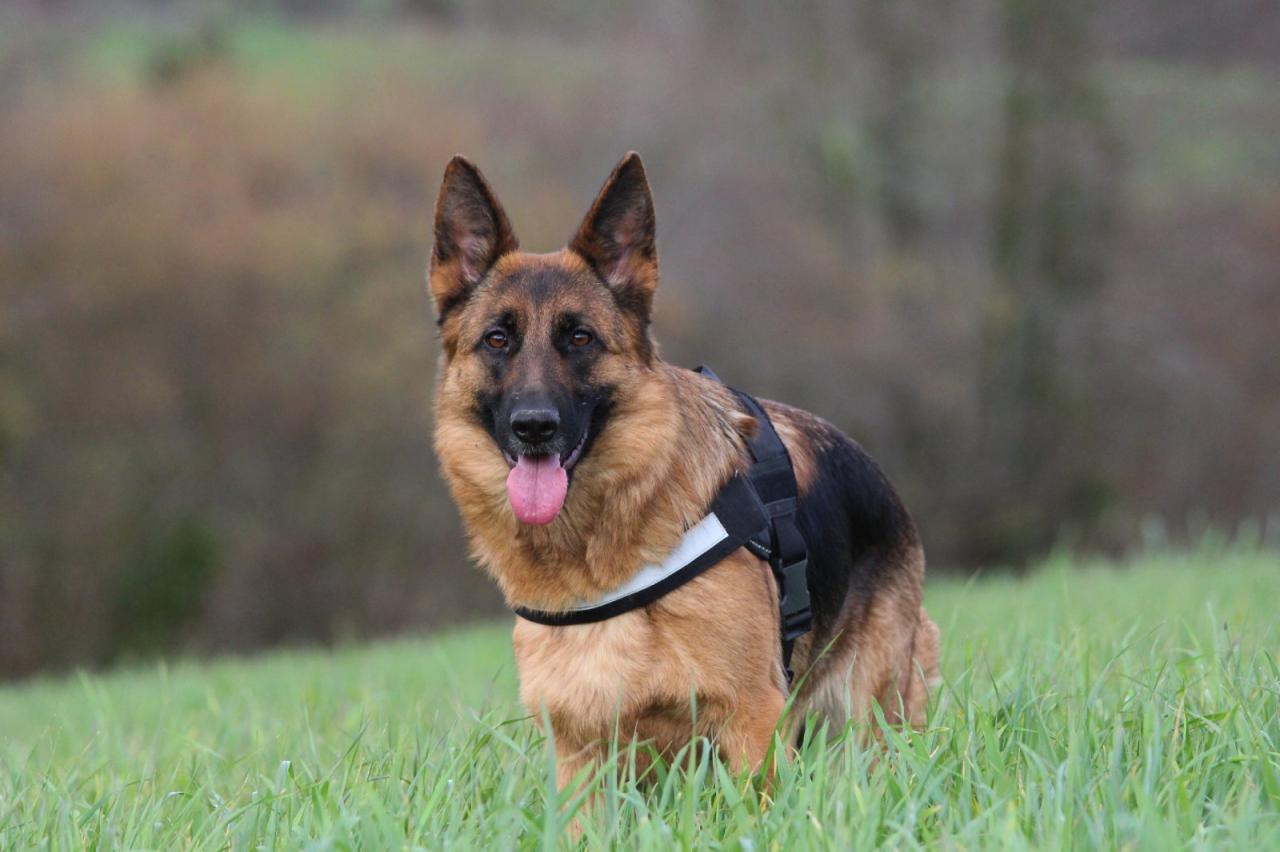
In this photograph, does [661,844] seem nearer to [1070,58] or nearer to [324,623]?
[324,623]

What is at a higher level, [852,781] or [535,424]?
[535,424]

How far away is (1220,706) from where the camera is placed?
3363mm

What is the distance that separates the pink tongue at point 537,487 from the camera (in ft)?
11.9

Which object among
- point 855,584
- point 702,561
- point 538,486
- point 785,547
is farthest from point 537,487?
point 855,584

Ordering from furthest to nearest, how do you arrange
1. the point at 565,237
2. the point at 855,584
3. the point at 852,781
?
the point at 565,237 → the point at 855,584 → the point at 852,781

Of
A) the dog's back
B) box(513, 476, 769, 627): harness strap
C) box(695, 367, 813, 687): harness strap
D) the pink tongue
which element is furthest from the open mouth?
the dog's back

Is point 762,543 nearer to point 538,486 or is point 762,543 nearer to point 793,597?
point 793,597

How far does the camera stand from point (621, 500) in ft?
12.2

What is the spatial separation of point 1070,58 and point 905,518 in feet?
61.8

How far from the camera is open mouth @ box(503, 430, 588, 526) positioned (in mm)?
3627

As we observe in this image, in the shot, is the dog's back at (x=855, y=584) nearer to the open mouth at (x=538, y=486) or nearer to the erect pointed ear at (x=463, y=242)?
the open mouth at (x=538, y=486)

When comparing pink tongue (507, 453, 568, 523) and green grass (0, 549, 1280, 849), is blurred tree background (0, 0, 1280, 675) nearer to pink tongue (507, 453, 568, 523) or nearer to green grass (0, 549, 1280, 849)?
green grass (0, 549, 1280, 849)

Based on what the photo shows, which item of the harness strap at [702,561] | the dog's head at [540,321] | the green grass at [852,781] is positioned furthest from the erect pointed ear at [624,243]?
the green grass at [852,781]

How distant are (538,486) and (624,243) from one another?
0.88 meters
